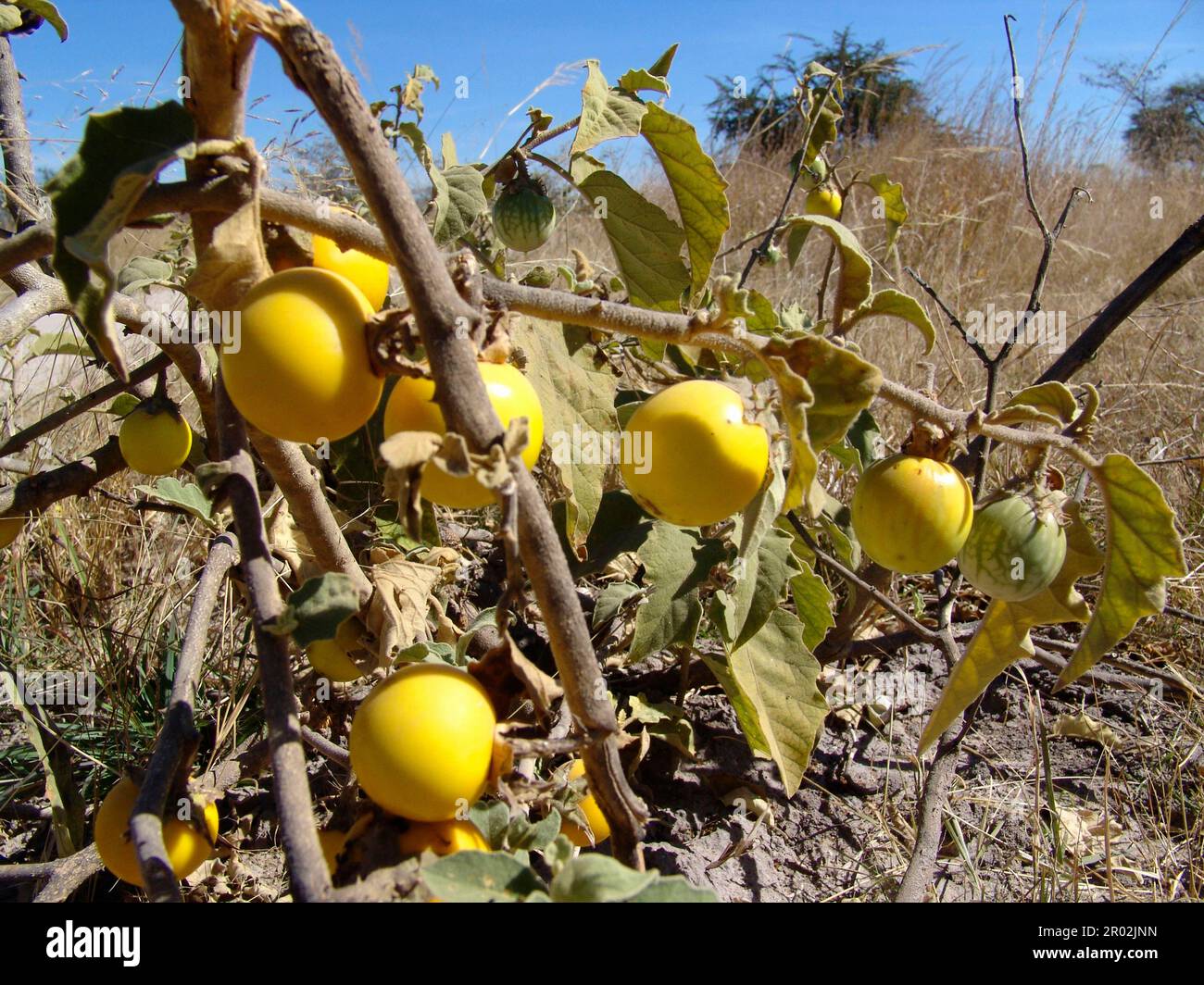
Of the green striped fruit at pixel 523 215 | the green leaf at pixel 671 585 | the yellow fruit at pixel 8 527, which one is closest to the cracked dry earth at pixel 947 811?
the green leaf at pixel 671 585

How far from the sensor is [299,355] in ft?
2.22

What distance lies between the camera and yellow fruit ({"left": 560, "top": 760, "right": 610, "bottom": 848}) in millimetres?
1177

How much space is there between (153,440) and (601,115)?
0.90 meters

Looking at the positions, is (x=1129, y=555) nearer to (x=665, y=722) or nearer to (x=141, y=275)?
(x=665, y=722)

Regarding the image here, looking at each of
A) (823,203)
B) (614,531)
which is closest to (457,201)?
(614,531)

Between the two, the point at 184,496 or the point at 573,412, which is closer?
the point at 573,412

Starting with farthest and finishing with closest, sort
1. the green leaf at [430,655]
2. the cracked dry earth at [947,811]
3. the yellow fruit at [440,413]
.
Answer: the cracked dry earth at [947,811] < the green leaf at [430,655] < the yellow fruit at [440,413]

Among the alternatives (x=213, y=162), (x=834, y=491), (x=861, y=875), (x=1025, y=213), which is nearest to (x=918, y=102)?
(x=1025, y=213)

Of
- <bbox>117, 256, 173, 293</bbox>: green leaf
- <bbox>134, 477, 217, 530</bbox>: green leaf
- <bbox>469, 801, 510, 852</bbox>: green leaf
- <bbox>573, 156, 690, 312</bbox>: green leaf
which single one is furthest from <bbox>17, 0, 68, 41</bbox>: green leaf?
<bbox>469, 801, 510, 852</bbox>: green leaf

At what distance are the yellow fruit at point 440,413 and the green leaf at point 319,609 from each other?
0.37 ft

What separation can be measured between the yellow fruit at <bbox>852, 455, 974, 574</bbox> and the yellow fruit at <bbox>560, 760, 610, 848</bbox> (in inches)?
19.5

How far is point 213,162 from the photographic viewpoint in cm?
74

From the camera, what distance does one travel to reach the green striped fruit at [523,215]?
1.67 m

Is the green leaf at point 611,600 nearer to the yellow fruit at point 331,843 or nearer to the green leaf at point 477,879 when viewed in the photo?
the yellow fruit at point 331,843
